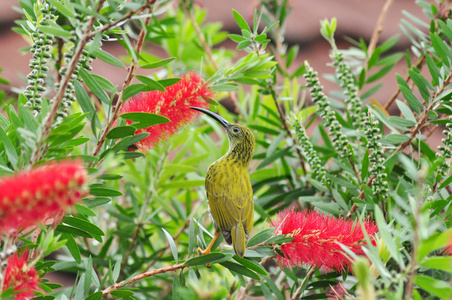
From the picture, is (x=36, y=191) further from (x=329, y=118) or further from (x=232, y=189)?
(x=232, y=189)

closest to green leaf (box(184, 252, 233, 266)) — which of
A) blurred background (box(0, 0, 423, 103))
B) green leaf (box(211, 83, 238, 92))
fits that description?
green leaf (box(211, 83, 238, 92))

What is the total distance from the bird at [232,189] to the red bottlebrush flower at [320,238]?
14.0 inches

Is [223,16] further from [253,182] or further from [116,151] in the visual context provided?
[116,151]

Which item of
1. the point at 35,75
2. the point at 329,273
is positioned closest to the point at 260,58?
the point at 35,75

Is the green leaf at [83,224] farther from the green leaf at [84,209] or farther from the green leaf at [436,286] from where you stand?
the green leaf at [436,286]

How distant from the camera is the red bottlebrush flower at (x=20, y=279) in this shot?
2.48ft

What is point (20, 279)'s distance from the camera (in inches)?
30.3

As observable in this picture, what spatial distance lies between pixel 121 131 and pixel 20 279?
1.24 feet

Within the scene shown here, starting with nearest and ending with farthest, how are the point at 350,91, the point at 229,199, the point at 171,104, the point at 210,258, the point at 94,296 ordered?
1. the point at 94,296
2. the point at 210,258
3. the point at 171,104
4. the point at 350,91
5. the point at 229,199

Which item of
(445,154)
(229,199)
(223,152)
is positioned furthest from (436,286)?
(223,152)

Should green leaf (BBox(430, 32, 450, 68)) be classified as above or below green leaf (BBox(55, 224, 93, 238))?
above

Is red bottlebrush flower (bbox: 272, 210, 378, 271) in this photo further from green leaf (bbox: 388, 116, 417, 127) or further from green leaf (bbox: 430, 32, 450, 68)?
green leaf (bbox: 430, 32, 450, 68)

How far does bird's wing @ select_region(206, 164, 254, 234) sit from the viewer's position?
1.78 metres

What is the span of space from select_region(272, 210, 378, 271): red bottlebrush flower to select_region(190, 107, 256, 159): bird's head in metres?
0.88
